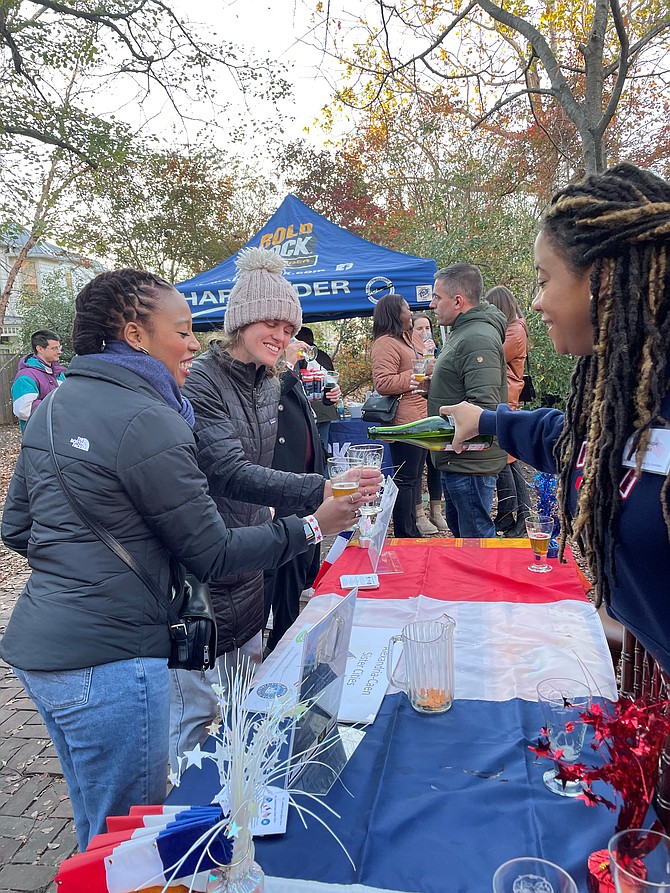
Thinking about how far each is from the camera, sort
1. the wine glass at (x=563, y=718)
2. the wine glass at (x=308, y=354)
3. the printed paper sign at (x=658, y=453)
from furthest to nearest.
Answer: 1. the wine glass at (x=308, y=354)
2. the wine glass at (x=563, y=718)
3. the printed paper sign at (x=658, y=453)

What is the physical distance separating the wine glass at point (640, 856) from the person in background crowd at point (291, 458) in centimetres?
223

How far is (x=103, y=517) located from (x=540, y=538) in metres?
1.66

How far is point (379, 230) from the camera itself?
12891 millimetres

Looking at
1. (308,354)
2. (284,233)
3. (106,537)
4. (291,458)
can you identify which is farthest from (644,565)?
(284,233)

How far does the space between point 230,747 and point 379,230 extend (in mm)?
13156

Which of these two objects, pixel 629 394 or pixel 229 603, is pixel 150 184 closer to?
pixel 229 603

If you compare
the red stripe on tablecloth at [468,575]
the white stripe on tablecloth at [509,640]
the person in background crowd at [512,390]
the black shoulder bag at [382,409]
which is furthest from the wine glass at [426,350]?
the white stripe on tablecloth at [509,640]

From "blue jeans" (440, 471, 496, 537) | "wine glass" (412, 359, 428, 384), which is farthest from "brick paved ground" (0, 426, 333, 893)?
"wine glass" (412, 359, 428, 384)

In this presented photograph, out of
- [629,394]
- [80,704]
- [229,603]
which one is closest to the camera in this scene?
[629,394]

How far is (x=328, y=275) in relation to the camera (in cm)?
652

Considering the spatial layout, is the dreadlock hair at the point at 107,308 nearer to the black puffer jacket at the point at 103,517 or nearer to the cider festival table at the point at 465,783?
the black puffer jacket at the point at 103,517

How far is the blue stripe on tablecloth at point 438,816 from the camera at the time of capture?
3.19 ft

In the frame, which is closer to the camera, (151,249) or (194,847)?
(194,847)

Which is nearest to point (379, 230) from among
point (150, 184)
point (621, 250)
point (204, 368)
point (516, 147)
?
point (516, 147)
